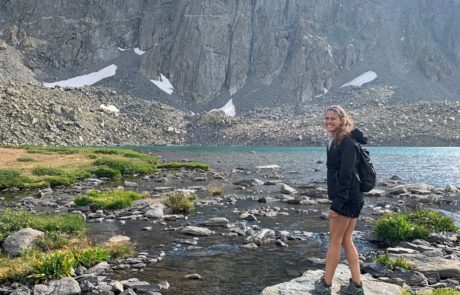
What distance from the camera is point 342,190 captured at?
8.91 m

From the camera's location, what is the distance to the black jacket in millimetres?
8922

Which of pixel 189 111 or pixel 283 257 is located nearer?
pixel 283 257

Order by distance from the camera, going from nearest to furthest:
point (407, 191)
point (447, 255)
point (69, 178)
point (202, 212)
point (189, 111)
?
1. point (447, 255)
2. point (202, 212)
3. point (407, 191)
4. point (69, 178)
5. point (189, 111)

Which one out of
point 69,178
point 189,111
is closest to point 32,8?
point 189,111

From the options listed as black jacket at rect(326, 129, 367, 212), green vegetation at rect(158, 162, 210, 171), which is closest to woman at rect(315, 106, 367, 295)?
black jacket at rect(326, 129, 367, 212)

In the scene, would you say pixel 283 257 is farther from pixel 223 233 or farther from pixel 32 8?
pixel 32 8

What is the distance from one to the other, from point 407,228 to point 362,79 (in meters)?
178

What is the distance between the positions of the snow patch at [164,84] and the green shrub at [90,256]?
567 feet

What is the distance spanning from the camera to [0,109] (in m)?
95.8

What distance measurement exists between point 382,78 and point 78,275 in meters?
185

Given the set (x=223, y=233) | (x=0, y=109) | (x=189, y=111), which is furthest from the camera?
(x=189, y=111)

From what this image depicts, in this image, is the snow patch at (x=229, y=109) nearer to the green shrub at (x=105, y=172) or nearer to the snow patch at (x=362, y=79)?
the snow patch at (x=362, y=79)

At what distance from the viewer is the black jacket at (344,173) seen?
892 centimetres

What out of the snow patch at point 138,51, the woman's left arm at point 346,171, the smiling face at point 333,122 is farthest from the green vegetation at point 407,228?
the snow patch at point 138,51
